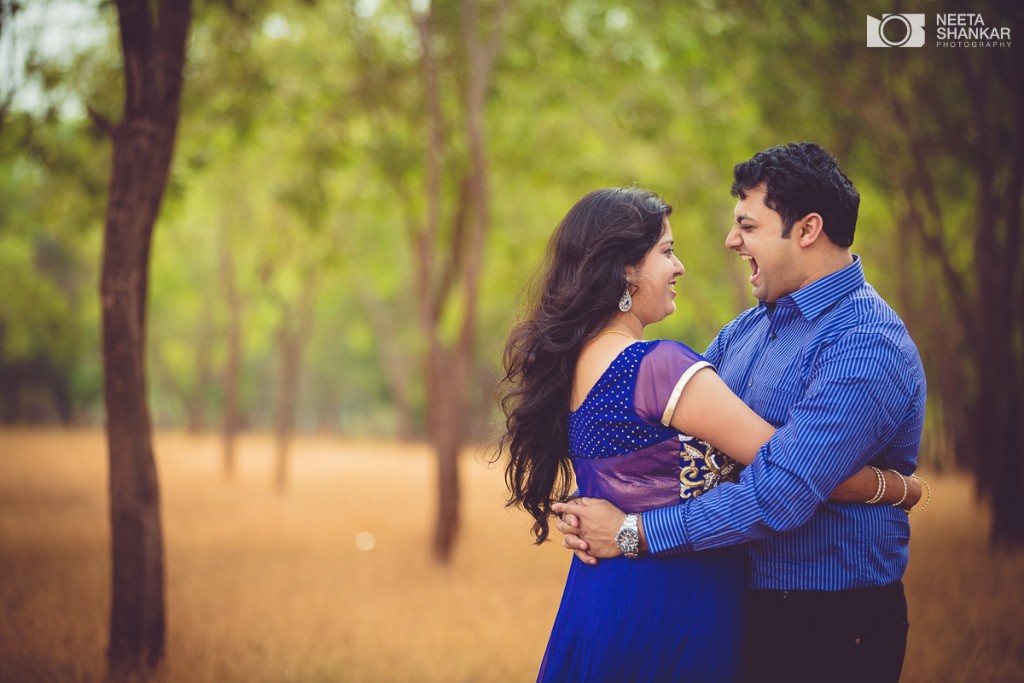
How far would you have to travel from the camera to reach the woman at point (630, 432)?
2.52 metres

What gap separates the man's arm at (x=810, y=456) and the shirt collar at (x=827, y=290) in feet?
0.81

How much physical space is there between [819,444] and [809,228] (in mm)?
812

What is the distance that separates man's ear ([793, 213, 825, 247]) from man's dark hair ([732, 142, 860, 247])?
1 cm

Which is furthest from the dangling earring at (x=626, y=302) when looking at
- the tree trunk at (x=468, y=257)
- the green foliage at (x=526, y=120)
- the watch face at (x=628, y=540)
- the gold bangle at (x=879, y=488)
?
the tree trunk at (x=468, y=257)

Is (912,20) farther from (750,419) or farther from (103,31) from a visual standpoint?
(103,31)

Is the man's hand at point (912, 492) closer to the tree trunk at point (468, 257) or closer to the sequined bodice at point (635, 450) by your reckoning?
the sequined bodice at point (635, 450)

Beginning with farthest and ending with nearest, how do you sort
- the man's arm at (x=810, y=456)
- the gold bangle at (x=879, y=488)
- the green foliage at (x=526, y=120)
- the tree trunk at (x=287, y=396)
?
1. the tree trunk at (x=287, y=396)
2. the green foliage at (x=526, y=120)
3. the gold bangle at (x=879, y=488)
4. the man's arm at (x=810, y=456)

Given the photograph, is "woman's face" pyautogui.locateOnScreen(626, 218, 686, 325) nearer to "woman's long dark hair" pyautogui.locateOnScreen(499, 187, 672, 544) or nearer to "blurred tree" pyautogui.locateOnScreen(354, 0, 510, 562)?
"woman's long dark hair" pyautogui.locateOnScreen(499, 187, 672, 544)

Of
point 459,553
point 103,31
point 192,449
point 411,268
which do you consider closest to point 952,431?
point 459,553

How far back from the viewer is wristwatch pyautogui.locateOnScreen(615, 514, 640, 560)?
8.49 ft

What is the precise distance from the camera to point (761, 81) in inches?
417

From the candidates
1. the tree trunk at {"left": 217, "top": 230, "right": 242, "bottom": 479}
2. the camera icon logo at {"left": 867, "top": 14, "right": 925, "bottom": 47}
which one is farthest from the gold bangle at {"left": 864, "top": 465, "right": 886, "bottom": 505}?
the tree trunk at {"left": 217, "top": 230, "right": 242, "bottom": 479}

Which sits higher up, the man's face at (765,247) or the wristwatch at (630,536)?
the man's face at (765,247)

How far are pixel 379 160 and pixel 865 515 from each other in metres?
9.75
